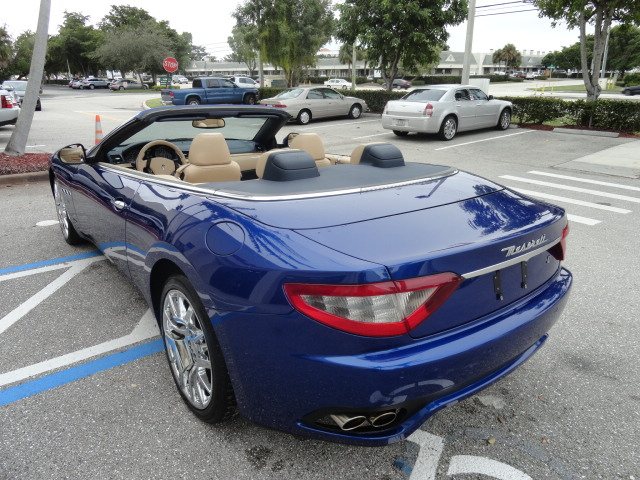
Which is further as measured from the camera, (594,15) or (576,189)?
(594,15)

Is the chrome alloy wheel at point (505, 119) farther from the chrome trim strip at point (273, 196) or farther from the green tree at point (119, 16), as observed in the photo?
the green tree at point (119, 16)

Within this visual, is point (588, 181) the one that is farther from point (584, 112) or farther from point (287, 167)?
point (287, 167)

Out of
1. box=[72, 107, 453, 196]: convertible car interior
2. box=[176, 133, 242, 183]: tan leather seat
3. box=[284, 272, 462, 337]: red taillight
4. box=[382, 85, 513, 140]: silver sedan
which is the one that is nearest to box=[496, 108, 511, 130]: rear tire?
box=[382, 85, 513, 140]: silver sedan

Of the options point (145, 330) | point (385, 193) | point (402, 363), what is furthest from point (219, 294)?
point (145, 330)

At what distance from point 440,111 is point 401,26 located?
7266 millimetres

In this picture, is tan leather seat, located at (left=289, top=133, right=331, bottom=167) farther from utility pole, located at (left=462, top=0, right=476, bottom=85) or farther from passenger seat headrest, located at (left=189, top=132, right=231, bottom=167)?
utility pole, located at (left=462, top=0, right=476, bottom=85)

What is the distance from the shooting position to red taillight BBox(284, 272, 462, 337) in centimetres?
171

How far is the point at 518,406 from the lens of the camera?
8.39 feet

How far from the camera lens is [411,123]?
43.7ft

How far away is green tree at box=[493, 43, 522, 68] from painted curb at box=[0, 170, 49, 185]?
119 m

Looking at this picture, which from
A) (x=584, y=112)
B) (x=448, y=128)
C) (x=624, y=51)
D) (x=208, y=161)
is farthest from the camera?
(x=624, y=51)

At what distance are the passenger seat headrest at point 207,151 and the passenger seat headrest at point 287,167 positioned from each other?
0.74m

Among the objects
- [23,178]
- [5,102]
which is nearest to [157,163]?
[23,178]

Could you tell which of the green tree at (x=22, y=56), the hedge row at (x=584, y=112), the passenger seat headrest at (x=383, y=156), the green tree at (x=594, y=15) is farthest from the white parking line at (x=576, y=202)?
the green tree at (x=22, y=56)
